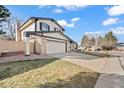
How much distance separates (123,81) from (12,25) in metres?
33.2

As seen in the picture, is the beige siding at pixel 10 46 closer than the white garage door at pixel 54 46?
Yes

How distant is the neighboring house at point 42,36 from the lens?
21.8m

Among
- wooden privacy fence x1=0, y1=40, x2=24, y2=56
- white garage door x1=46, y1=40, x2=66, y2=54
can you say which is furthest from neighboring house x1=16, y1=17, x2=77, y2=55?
wooden privacy fence x1=0, y1=40, x2=24, y2=56

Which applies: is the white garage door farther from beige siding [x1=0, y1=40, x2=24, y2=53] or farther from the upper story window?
beige siding [x1=0, y1=40, x2=24, y2=53]

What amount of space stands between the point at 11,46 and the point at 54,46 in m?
8.03

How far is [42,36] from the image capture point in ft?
73.7

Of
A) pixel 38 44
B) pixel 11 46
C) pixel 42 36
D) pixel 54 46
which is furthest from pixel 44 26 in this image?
pixel 11 46

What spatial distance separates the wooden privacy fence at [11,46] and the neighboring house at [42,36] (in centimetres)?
64

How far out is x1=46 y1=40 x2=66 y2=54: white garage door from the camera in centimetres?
2357

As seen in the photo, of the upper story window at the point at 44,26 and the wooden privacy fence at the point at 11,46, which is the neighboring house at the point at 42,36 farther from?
the wooden privacy fence at the point at 11,46

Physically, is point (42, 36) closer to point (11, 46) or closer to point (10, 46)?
point (11, 46)

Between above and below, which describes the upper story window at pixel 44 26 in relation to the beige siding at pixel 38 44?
above

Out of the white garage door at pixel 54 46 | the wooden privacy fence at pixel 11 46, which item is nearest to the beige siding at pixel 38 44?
the white garage door at pixel 54 46
